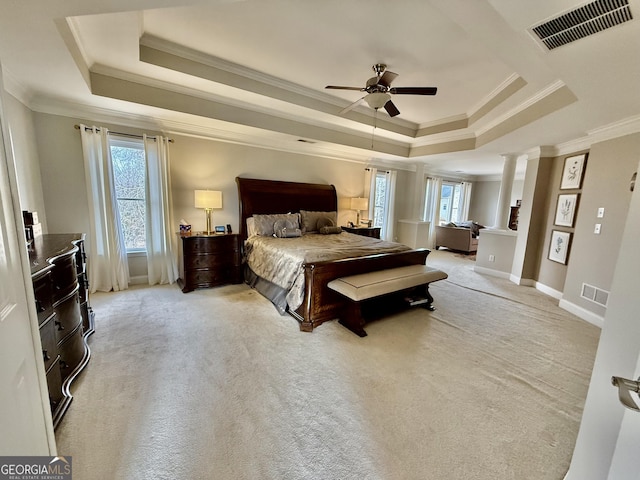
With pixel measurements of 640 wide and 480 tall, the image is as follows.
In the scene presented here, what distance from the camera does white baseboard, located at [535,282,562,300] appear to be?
3934mm

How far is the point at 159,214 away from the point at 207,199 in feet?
2.31

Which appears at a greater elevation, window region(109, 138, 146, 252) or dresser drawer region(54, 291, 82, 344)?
window region(109, 138, 146, 252)

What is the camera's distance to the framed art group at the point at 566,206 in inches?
146

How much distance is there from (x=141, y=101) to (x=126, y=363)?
2795 mm

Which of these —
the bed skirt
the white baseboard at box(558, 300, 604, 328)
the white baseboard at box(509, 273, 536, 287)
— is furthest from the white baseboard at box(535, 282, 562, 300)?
the bed skirt

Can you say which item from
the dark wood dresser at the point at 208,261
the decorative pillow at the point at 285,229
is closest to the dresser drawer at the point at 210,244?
the dark wood dresser at the point at 208,261

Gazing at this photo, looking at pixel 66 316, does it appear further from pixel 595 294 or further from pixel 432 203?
pixel 432 203

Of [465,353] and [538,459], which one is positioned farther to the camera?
[465,353]

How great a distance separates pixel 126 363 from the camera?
6.82 feet

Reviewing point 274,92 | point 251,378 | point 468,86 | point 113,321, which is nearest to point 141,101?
point 274,92

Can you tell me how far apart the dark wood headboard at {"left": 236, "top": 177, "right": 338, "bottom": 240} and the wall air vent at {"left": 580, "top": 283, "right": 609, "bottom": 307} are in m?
3.88

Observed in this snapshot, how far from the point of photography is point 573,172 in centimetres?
380

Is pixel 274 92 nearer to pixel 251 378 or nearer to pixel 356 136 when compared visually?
pixel 356 136

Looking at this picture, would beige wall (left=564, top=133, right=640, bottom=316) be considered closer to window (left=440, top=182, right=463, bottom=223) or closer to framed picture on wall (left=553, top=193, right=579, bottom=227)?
framed picture on wall (left=553, top=193, right=579, bottom=227)
